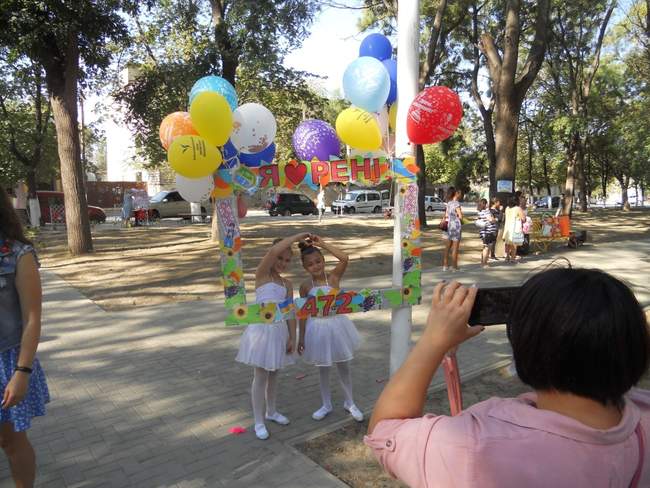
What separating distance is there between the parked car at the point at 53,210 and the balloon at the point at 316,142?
21.0 m

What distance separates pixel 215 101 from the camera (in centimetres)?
341

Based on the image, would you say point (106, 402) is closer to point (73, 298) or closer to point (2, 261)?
point (2, 261)

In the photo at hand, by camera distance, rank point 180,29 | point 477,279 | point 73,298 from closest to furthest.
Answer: point 73,298
point 477,279
point 180,29

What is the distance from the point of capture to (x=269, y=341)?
3463 millimetres

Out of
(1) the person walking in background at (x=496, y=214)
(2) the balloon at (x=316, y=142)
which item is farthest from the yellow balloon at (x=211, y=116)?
(1) the person walking in background at (x=496, y=214)

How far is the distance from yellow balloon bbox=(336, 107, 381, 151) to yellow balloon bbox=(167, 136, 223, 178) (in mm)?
1025

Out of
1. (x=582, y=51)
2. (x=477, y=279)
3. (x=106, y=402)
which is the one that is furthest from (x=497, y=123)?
(x=582, y=51)

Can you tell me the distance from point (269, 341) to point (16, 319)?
157 centimetres

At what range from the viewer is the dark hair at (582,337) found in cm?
98

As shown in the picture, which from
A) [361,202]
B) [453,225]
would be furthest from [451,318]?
[361,202]

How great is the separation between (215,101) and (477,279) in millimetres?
7232

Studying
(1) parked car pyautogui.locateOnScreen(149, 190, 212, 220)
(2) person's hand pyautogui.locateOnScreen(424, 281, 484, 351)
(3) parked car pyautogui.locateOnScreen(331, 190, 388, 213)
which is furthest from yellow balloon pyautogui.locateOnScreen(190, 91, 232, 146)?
(3) parked car pyautogui.locateOnScreen(331, 190, 388, 213)

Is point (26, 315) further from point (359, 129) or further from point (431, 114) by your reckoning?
point (431, 114)

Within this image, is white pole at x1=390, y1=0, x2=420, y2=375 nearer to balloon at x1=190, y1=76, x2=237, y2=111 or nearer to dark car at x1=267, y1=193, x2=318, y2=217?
balloon at x1=190, y1=76, x2=237, y2=111
